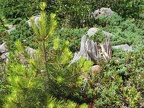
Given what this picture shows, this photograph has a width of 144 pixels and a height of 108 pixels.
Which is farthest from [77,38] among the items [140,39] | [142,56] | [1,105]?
[1,105]

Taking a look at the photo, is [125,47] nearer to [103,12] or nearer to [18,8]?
[103,12]

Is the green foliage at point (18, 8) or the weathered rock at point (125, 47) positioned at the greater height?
the green foliage at point (18, 8)

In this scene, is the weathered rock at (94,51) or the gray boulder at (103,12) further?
the gray boulder at (103,12)

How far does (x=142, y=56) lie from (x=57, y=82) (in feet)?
14.0

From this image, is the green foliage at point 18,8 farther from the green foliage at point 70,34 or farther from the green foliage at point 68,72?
the green foliage at point 70,34

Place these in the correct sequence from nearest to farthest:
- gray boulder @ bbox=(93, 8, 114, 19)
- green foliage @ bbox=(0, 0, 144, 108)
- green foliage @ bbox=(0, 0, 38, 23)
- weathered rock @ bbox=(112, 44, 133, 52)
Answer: green foliage @ bbox=(0, 0, 144, 108) → weathered rock @ bbox=(112, 44, 133, 52) → gray boulder @ bbox=(93, 8, 114, 19) → green foliage @ bbox=(0, 0, 38, 23)

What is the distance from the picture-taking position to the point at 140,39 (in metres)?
10.7

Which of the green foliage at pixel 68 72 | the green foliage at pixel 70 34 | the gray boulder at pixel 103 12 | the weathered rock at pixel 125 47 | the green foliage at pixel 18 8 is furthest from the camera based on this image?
the green foliage at pixel 18 8

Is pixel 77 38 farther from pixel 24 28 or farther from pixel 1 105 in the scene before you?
pixel 1 105

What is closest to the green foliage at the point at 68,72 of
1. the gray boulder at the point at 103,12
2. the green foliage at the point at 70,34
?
the green foliage at the point at 70,34

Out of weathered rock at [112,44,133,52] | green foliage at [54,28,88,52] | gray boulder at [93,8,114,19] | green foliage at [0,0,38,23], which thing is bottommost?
weathered rock at [112,44,133,52]

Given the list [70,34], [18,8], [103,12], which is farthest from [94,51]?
[18,8]

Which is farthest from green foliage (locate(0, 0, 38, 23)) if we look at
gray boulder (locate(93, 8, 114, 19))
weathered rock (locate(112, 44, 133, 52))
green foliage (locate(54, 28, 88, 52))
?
weathered rock (locate(112, 44, 133, 52))

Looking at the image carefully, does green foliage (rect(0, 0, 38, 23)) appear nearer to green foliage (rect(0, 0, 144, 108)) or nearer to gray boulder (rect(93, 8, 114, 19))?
green foliage (rect(0, 0, 144, 108))
